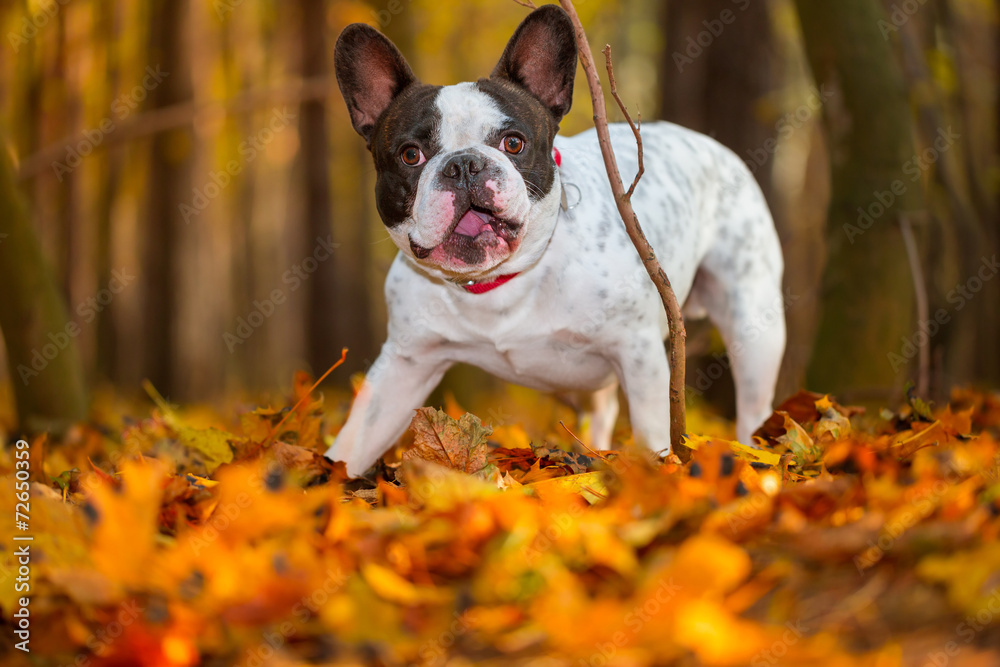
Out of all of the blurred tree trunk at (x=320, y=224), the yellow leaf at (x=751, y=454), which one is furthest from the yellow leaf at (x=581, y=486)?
the blurred tree trunk at (x=320, y=224)

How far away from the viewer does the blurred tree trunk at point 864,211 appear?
13.3 ft

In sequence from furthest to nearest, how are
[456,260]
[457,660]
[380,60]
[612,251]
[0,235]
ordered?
1. [0,235]
2. [380,60]
3. [612,251]
4. [456,260]
5. [457,660]

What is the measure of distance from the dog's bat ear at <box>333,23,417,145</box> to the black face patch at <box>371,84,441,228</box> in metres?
0.13

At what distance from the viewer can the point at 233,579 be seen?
1568mm

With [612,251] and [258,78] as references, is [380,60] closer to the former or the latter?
[612,251]

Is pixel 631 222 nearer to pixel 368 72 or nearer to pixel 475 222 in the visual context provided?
pixel 475 222

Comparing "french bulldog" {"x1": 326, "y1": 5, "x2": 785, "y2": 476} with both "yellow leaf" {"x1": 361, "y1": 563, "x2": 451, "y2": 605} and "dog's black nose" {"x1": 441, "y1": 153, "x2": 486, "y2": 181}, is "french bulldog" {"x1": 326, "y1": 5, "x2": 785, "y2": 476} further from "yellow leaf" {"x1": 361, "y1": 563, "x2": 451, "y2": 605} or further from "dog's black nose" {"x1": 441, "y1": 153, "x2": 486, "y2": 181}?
"yellow leaf" {"x1": 361, "y1": 563, "x2": 451, "y2": 605}

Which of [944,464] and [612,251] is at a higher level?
[612,251]

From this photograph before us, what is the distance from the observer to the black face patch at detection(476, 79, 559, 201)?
2.93 meters

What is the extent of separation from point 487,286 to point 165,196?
8.26 m

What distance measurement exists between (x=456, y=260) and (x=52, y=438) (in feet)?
7.52

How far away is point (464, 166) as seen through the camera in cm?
276

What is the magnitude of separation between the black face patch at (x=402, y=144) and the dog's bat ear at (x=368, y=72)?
0.13 metres

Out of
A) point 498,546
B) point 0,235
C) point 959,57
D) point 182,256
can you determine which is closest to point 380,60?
point 0,235
